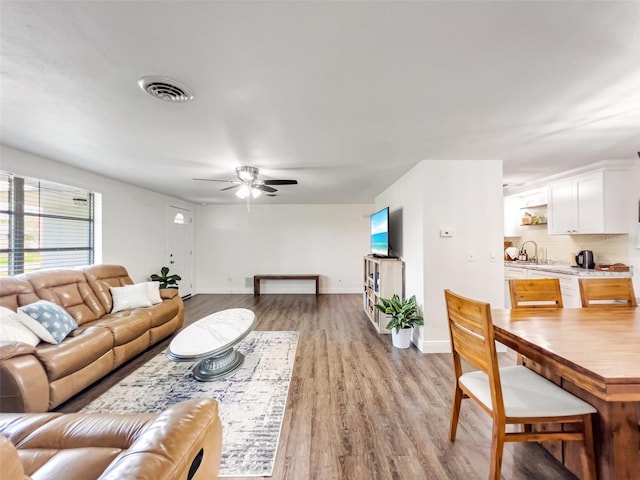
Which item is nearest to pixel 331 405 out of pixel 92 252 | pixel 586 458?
pixel 586 458

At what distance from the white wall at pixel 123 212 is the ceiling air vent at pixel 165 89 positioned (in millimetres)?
2420

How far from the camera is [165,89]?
1560mm

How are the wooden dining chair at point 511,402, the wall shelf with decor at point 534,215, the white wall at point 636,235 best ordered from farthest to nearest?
the wall shelf with decor at point 534,215
the white wall at point 636,235
the wooden dining chair at point 511,402

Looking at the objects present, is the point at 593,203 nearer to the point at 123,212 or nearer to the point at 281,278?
the point at 281,278

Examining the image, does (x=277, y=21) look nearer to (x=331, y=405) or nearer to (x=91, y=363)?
(x=331, y=405)

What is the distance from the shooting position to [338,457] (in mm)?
1543

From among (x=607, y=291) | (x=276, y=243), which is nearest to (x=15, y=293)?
(x=276, y=243)

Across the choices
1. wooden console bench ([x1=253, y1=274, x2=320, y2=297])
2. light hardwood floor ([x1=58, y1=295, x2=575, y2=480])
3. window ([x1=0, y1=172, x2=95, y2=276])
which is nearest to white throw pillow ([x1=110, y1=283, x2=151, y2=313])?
light hardwood floor ([x1=58, y1=295, x2=575, y2=480])

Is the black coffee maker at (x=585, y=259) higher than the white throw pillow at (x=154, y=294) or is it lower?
higher

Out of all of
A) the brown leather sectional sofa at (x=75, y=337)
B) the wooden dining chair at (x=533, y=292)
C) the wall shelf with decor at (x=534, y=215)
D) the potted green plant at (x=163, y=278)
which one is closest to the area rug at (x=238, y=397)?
the brown leather sectional sofa at (x=75, y=337)

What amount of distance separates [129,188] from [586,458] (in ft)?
19.2

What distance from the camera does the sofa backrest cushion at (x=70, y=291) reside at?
8.49 feet

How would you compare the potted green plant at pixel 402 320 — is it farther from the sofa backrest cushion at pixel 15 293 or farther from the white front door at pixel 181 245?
the white front door at pixel 181 245

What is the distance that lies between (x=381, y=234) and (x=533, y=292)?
7.42 feet
